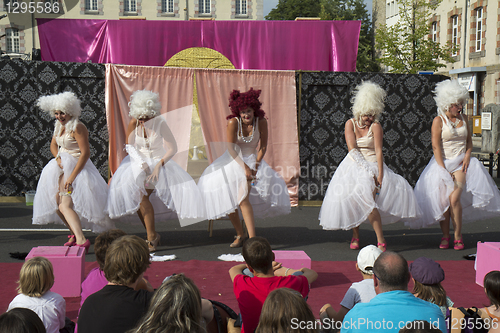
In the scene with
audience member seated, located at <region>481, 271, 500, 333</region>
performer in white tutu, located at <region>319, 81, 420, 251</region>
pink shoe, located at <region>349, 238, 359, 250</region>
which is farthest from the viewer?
pink shoe, located at <region>349, 238, 359, 250</region>

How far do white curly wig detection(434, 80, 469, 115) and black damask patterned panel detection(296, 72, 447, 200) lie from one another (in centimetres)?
333

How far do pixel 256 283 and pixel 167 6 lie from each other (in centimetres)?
3567

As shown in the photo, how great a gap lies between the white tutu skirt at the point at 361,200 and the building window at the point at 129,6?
33685 mm

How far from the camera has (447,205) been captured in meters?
6.11

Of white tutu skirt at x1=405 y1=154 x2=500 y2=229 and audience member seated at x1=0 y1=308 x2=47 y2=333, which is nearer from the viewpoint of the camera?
audience member seated at x1=0 y1=308 x2=47 y2=333

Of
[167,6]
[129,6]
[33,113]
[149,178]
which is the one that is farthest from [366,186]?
[129,6]

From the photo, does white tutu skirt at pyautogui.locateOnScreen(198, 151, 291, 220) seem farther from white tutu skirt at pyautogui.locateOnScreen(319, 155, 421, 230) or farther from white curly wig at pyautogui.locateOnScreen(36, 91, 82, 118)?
white curly wig at pyautogui.locateOnScreen(36, 91, 82, 118)

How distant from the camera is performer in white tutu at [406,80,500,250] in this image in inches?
239

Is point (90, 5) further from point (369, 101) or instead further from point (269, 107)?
point (369, 101)

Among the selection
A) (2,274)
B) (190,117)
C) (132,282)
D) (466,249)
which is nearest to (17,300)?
(132,282)

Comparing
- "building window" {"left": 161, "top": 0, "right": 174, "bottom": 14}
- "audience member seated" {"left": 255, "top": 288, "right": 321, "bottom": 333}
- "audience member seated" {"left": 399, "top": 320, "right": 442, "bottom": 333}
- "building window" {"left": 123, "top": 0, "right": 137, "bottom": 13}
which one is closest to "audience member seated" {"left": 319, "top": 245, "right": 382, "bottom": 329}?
"audience member seated" {"left": 255, "top": 288, "right": 321, "bottom": 333}

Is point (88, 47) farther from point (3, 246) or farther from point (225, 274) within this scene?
point (225, 274)

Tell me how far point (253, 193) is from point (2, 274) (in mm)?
2859

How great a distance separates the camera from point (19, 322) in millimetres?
1858
